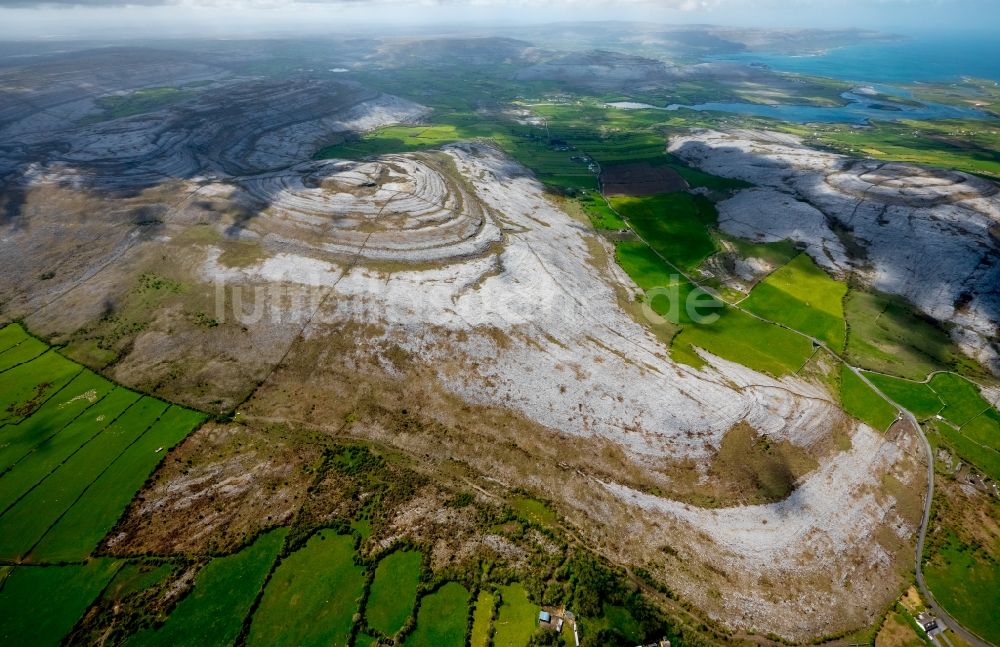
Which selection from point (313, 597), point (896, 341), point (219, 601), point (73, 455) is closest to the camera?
point (219, 601)

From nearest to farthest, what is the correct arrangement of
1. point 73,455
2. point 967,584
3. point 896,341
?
point 967,584 < point 73,455 < point 896,341

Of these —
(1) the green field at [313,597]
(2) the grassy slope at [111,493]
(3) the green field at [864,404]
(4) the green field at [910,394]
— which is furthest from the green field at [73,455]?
(4) the green field at [910,394]

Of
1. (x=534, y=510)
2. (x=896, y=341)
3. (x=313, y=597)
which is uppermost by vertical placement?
(x=313, y=597)

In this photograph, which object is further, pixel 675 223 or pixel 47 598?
pixel 675 223

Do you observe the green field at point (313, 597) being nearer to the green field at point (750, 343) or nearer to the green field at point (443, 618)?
the green field at point (443, 618)

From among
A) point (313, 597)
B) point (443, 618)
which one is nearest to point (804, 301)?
point (443, 618)

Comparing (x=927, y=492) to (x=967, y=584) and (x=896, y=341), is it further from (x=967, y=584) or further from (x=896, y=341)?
(x=896, y=341)

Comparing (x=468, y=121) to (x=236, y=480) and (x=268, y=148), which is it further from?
(x=236, y=480)
